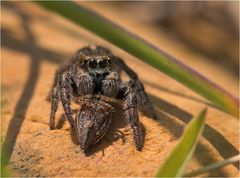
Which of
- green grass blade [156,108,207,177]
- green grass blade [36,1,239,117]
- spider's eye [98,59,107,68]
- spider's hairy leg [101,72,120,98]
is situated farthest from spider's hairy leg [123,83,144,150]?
green grass blade [156,108,207,177]

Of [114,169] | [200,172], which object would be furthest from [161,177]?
[114,169]

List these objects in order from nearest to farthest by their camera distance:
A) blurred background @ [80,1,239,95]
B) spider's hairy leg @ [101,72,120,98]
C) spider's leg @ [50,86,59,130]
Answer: spider's leg @ [50,86,59,130], spider's hairy leg @ [101,72,120,98], blurred background @ [80,1,239,95]

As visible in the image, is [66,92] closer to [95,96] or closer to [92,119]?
[95,96]

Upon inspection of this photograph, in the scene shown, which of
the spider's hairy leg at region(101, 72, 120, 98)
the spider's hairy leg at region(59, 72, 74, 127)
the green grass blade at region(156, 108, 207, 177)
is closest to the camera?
the green grass blade at region(156, 108, 207, 177)

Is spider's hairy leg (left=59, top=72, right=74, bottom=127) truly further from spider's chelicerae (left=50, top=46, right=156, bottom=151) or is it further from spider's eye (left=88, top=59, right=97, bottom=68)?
spider's eye (left=88, top=59, right=97, bottom=68)

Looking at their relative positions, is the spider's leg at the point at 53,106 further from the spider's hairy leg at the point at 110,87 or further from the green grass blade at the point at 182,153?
the green grass blade at the point at 182,153
